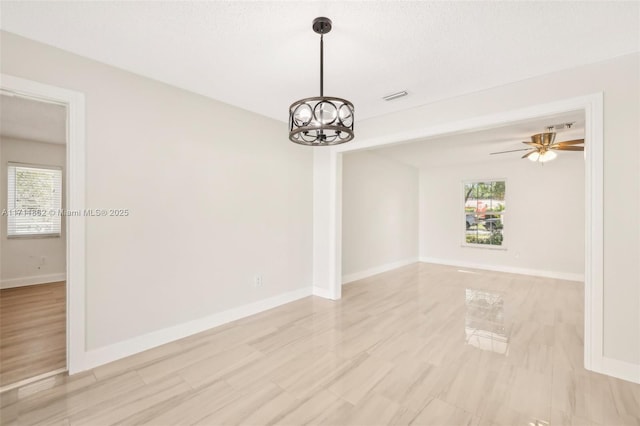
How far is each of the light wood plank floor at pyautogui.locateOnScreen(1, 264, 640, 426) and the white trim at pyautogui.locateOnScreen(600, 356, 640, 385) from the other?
0.09 metres

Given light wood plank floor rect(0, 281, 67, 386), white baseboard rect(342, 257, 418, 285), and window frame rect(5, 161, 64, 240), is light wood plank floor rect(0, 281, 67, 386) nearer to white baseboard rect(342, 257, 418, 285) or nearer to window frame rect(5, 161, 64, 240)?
window frame rect(5, 161, 64, 240)

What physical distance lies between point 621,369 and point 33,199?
8.06 meters

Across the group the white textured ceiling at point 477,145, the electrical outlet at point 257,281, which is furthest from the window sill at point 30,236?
the white textured ceiling at point 477,145

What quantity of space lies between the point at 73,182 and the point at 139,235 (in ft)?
2.22

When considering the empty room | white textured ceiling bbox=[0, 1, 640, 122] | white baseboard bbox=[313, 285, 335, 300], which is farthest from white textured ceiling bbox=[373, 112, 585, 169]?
white baseboard bbox=[313, 285, 335, 300]

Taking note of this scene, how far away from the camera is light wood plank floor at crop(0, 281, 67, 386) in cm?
240

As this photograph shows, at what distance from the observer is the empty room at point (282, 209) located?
6.32 ft

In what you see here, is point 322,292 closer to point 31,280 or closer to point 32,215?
point 31,280

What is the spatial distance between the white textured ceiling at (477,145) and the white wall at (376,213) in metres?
0.45

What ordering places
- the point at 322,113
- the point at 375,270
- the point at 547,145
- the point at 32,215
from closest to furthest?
the point at 322,113
the point at 547,145
the point at 32,215
the point at 375,270

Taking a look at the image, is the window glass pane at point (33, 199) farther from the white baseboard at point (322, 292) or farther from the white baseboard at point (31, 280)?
the white baseboard at point (322, 292)

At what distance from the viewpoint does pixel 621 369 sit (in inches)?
90.6

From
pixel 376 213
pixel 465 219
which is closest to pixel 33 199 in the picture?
pixel 376 213

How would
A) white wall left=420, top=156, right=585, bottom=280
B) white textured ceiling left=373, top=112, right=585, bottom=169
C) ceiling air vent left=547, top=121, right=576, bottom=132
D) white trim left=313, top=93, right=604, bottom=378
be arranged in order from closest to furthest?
white trim left=313, top=93, right=604, bottom=378 < ceiling air vent left=547, top=121, right=576, bottom=132 < white textured ceiling left=373, top=112, right=585, bottom=169 < white wall left=420, top=156, right=585, bottom=280
